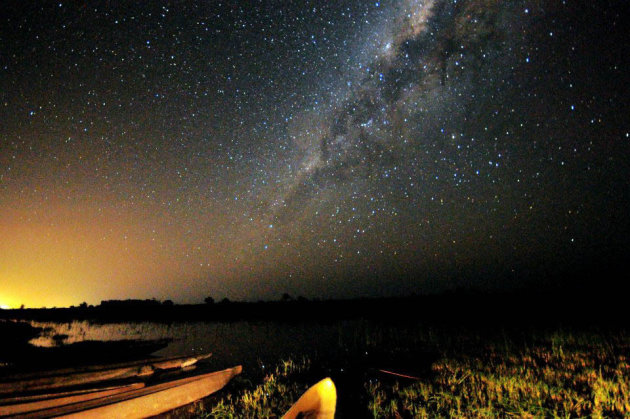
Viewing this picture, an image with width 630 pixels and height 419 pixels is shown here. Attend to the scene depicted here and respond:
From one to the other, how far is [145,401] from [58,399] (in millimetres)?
1371

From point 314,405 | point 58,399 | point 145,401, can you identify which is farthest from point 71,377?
point 314,405

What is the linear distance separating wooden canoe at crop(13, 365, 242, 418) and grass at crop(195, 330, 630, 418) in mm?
439

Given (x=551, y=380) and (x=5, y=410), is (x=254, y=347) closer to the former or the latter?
(x=5, y=410)

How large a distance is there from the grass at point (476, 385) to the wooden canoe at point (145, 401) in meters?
0.44

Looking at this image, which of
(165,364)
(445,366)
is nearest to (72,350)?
(165,364)

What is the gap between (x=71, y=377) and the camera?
659cm

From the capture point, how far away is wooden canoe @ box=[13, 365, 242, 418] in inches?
190

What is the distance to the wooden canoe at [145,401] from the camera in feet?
15.9

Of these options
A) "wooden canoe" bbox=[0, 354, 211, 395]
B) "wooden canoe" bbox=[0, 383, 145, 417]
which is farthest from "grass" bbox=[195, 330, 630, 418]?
"wooden canoe" bbox=[0, 354, 211, 395]

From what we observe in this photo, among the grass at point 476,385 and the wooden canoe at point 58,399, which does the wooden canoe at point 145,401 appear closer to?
the wooden canoe at point 58,399

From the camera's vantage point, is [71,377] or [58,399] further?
[71,377]

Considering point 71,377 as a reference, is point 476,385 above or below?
below

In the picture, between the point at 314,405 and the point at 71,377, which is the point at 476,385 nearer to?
the point at 314,405

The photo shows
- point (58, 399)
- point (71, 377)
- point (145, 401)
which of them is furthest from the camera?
point (71, 377)
